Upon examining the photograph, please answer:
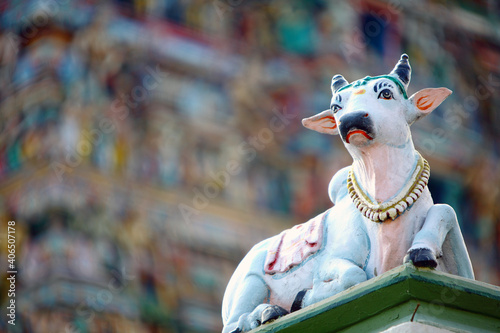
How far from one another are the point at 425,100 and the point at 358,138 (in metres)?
0.34

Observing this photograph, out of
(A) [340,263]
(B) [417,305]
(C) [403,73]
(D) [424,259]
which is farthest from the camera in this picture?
(C) [403,73]

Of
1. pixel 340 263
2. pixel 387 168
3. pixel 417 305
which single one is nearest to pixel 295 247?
pixel 340 263

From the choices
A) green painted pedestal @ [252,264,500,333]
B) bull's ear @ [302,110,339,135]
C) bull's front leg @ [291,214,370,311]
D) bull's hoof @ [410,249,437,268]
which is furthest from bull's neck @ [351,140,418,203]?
green painted pedestal @ [252,264,500,333]

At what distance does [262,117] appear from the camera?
76.2ft

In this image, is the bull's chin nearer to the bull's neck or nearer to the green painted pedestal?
the bull's neck

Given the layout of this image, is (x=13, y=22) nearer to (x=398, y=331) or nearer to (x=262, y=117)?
(x=262, y=117)

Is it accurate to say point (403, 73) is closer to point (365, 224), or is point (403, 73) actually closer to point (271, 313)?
point (365, 224)

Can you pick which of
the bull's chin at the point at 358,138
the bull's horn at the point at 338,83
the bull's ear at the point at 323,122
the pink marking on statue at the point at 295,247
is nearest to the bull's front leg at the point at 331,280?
the pink marking on statue at the point at 295,247

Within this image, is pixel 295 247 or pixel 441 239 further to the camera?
pixel 295 247

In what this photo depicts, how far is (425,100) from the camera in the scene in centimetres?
715

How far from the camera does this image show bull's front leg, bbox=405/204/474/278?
22.0ft

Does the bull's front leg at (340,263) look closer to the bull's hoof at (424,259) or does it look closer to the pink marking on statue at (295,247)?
the pink marking on statue at (295,247)

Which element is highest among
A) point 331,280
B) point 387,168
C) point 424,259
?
point 387,168

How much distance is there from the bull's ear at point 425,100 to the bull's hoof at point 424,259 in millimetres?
706
